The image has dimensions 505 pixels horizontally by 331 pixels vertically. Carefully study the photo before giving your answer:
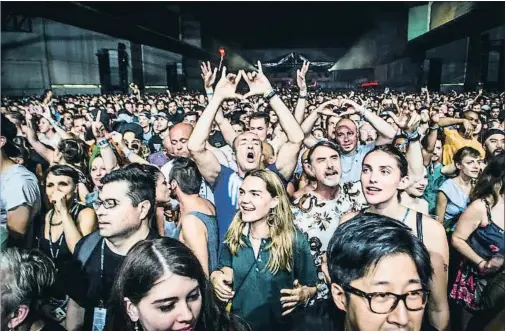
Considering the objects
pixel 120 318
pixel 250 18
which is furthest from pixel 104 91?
pixel 120 318

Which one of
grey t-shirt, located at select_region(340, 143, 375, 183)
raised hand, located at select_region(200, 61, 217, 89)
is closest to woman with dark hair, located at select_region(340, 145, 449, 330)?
grey t-shirt, located at select_region(340, 143, 375, 183)

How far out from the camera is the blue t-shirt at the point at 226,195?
6.96 feet

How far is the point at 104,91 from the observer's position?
8.82 ft

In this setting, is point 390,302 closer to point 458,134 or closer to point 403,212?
point 403,212

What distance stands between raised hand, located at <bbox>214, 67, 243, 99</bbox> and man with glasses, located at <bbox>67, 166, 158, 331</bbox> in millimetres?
732

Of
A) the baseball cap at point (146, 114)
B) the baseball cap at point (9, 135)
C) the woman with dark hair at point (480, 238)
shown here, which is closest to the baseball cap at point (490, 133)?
the woman with dark hair at point (480, 238)

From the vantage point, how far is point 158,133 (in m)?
2.94

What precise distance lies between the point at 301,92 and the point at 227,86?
1.51 feet

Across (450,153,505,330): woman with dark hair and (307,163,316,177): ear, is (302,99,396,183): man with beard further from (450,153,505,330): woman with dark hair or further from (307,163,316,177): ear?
(450,153,505,330): woman with dark hair

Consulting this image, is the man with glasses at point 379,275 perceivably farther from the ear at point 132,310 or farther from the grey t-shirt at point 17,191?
the grey t-shirt at point 17,191

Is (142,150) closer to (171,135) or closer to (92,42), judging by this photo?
(171,135)

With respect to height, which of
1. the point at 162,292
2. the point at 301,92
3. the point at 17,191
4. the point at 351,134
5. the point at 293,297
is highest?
the point at 301,92

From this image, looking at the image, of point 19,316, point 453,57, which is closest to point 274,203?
point 19,316

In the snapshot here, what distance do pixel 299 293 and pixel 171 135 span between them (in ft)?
4.35
